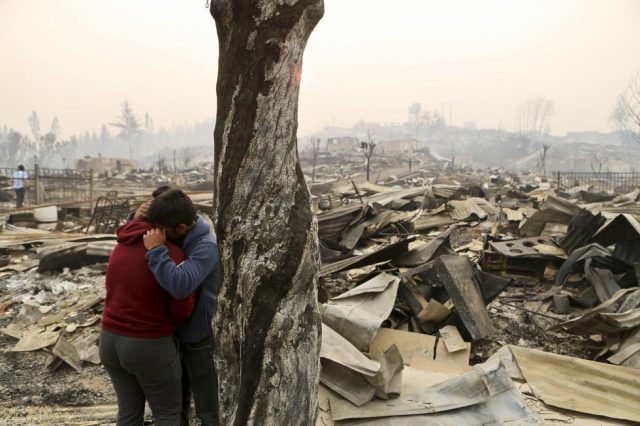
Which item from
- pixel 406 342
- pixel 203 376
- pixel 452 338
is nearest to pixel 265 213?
pixel 203 376

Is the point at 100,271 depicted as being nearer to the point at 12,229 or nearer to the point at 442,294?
the point at 12,229

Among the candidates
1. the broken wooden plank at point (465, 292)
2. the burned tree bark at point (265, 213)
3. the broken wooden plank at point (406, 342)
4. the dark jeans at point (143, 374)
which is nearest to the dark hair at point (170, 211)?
the burned tree bark at point (265, 213)

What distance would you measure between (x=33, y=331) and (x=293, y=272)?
444cm

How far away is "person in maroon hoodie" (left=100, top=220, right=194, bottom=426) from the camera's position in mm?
2131

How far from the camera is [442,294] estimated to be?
4.52 m

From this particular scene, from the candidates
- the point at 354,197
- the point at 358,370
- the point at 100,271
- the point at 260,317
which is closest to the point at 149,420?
the point at 358,370

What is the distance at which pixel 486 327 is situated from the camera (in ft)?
13.2

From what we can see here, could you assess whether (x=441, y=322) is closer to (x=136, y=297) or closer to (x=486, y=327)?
(x=486, y=327)

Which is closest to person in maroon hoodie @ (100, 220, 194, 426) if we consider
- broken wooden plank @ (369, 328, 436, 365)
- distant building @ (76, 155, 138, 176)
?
broken wooden plank @ (369, 328, 436, 365)

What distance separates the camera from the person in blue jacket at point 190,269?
209 cm

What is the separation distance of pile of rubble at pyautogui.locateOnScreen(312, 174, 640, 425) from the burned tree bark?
2.89 ft

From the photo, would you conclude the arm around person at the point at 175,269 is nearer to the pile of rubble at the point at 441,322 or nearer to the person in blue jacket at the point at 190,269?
the person in blue jacket at the point at 190,269

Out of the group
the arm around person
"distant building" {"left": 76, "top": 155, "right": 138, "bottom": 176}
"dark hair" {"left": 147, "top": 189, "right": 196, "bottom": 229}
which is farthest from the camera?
"distant building" {"left": 76, "top": 155, "right": 138, "bottom": 176}

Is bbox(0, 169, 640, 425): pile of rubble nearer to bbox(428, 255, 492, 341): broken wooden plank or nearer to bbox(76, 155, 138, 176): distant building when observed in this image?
bbox(428, 255, 492, 341): broken wooden plank
